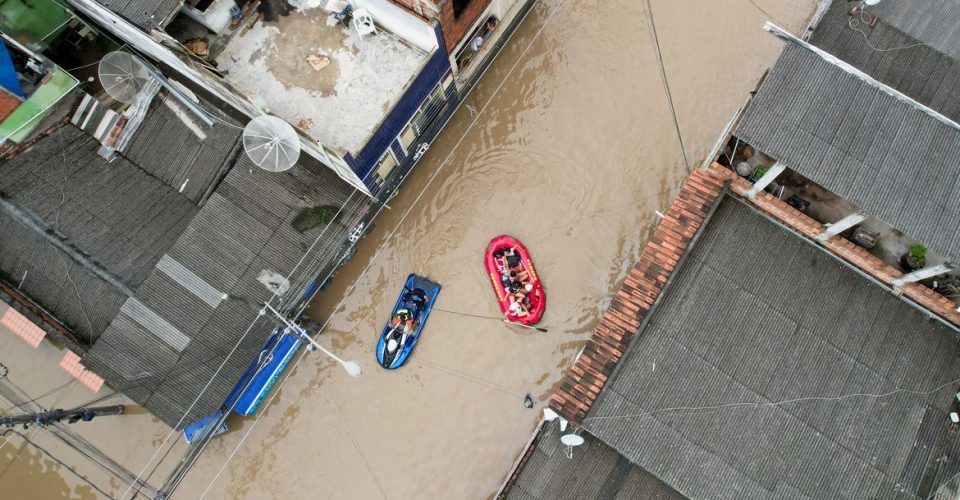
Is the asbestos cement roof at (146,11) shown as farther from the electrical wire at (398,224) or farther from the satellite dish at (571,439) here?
the satellite dish at (571,439)

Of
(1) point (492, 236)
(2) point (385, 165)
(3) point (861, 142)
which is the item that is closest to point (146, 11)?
(2) point (385, 165)

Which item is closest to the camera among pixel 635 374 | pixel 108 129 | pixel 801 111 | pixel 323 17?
pixel 801 111

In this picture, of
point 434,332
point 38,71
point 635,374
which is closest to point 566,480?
point 635,374

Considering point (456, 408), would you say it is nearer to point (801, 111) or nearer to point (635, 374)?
point (635, 374)

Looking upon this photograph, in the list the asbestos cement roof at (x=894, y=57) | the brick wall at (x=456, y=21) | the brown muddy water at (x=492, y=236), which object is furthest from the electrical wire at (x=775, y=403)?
the brick wall at (x=456, y=21)

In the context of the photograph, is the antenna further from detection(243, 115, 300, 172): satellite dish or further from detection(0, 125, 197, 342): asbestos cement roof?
detection(0, 125, 197, 342): asbestos cement roof

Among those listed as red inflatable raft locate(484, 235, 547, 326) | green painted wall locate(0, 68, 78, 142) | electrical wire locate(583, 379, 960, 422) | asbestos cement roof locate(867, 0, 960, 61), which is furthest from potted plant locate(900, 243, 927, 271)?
green painted wall locate(0, 68, 78, 142)

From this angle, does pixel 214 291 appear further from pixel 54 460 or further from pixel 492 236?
pixel 54 460
